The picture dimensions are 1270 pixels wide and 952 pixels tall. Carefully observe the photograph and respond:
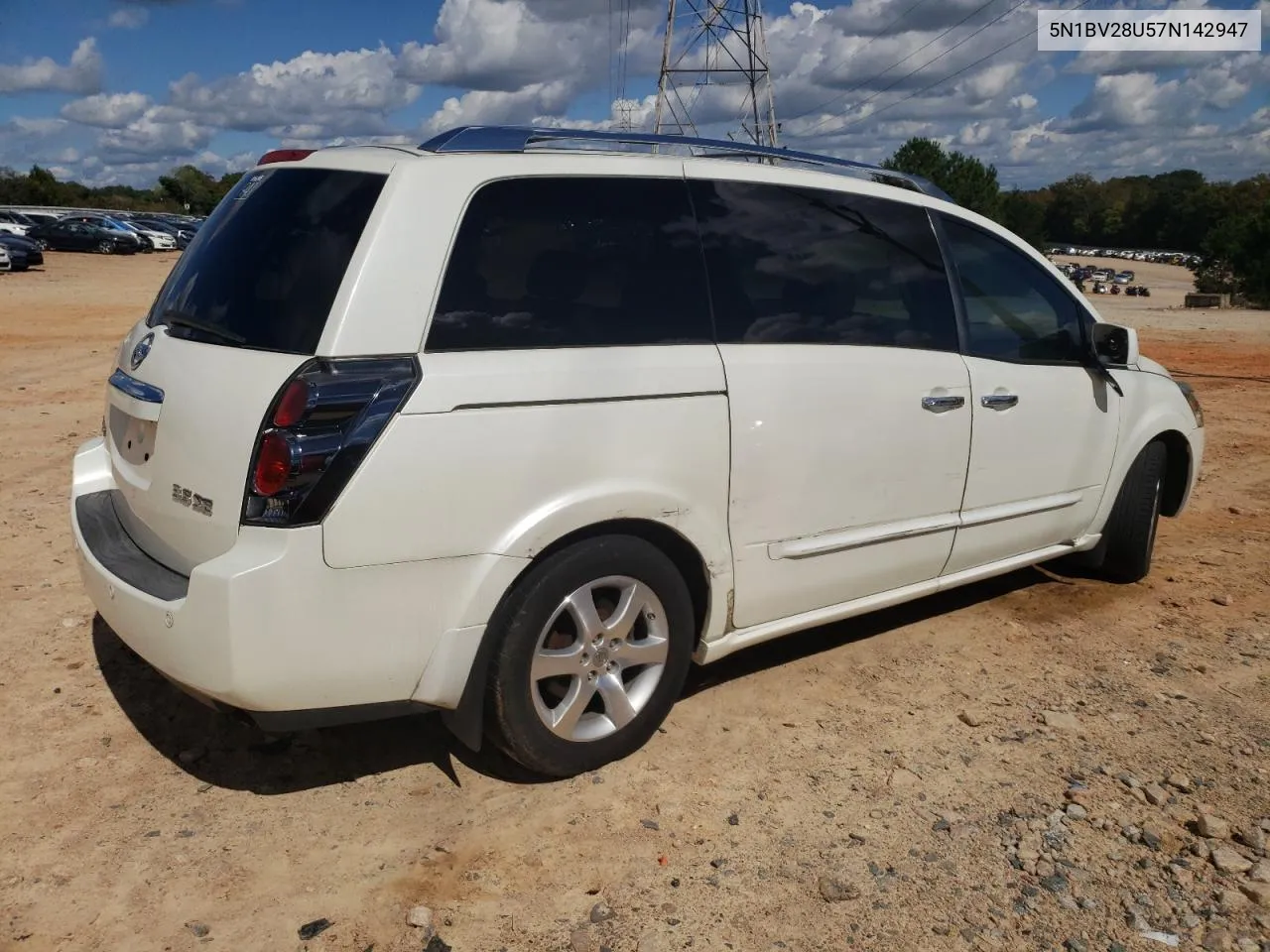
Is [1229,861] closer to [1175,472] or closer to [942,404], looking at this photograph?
[942,404]

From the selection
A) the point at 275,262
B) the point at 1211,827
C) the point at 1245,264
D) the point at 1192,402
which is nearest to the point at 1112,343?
the point at 1192,402

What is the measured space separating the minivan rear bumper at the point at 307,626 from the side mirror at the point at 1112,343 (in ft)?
10.1

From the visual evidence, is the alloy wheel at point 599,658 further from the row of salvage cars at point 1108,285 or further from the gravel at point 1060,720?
the row of salvage cars at point 1108,285

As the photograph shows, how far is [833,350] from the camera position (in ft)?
12.5

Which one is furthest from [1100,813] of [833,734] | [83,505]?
[83,505]

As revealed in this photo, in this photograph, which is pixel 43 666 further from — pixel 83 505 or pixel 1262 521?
pixel 1262 521

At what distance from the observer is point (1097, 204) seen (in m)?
160

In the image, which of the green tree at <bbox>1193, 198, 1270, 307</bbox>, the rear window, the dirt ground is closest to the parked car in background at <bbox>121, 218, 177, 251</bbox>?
the dirt ground

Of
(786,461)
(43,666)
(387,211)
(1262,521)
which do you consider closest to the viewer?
(387,211)

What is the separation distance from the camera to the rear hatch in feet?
9.48

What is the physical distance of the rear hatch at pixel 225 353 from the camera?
289cm

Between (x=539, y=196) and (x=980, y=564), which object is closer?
(x=539, y=196)

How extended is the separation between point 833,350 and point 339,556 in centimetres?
189

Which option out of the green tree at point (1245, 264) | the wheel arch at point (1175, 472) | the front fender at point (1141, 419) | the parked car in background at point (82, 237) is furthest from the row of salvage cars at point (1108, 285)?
the front fender at point (1141, 419)
